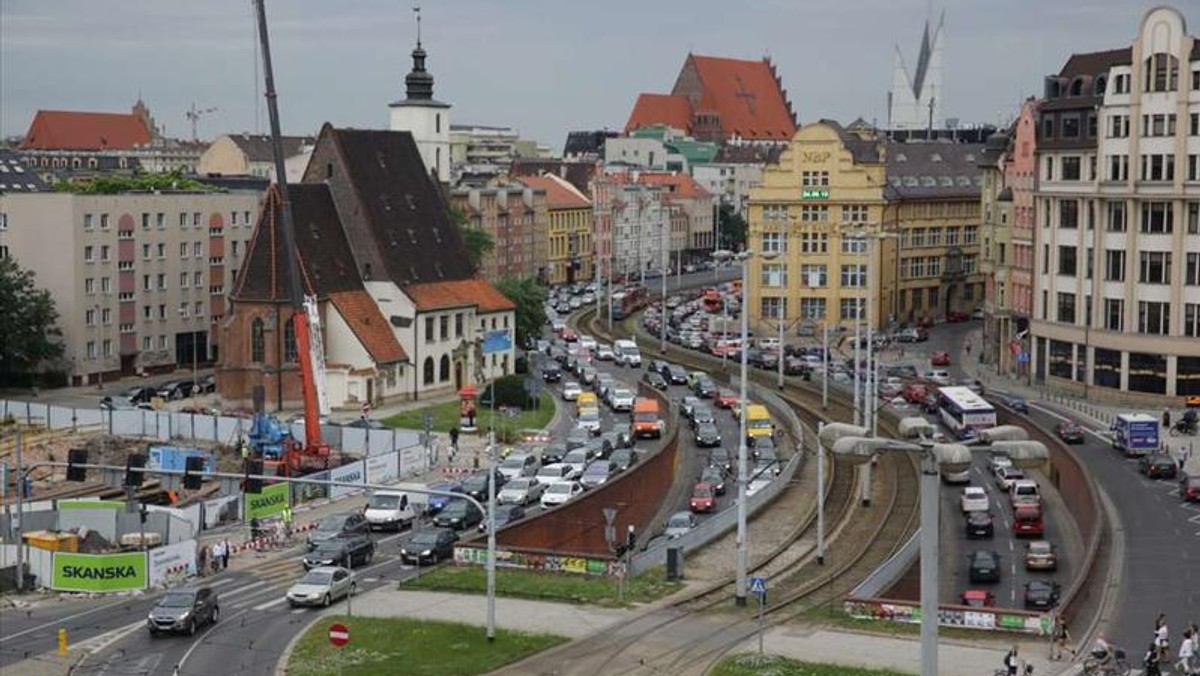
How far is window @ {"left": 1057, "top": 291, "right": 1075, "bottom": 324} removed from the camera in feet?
354

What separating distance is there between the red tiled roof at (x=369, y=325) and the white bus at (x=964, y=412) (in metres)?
33.0

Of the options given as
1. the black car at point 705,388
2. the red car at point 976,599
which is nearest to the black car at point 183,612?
the red car at point 976,599

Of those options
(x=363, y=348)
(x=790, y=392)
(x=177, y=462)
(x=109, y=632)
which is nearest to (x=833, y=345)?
(x=790, y=392)

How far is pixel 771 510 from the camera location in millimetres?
68375

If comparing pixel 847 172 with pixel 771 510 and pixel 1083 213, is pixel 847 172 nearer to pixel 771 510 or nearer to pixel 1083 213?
pixel 1083 213

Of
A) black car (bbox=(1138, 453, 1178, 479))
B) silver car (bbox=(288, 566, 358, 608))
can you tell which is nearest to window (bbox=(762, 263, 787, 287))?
black car (bbox=(1138, 453, 1178, 479))

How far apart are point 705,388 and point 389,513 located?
44873 mm

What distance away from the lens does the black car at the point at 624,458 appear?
76.6 m

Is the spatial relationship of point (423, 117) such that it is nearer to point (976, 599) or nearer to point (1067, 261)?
point (1067, 261)

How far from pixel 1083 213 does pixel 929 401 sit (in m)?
16.2

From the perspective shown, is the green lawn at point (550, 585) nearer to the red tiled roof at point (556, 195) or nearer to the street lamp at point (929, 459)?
the street lamp at point (929, 459)

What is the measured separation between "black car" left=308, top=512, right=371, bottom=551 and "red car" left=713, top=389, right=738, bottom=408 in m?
40.1

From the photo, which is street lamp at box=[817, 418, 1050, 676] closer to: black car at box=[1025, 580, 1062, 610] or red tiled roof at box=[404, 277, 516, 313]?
black car at box=[1025, 580, 1062, 610]

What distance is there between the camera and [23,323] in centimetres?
10669
